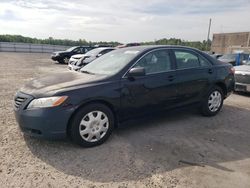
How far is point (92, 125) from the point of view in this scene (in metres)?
3.58

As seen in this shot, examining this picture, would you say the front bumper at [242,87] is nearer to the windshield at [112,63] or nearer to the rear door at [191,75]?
the rear door at [191,75]

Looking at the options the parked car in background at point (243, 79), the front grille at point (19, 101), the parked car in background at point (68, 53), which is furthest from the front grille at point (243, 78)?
the parked car in background at point (68, 53)

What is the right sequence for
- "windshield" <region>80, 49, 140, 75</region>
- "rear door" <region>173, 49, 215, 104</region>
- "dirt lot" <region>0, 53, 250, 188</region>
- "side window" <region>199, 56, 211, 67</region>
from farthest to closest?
"side window" <region>199, 56, 211, 67</region> < "rear door" <region>173, 49, 215, 104</region> < "windshield" <region>80, 49, 140, 75</region> < "dirt lot" <region>0, 53, 250, 188</region>

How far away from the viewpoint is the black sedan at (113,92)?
11.0ft

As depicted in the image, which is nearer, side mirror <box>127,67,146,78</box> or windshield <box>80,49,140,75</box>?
side mirror <box>127,67,146,78</box>

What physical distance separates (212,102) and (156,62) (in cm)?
182

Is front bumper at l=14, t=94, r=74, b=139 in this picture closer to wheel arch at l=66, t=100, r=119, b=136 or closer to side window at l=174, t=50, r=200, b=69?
wheel arch at l=66, t=100, r=119, b=136

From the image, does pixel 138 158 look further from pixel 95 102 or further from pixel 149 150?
pixel 95 102

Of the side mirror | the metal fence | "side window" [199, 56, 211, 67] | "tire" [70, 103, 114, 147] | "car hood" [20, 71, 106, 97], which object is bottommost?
"tire" [70, 103, 114, 147]

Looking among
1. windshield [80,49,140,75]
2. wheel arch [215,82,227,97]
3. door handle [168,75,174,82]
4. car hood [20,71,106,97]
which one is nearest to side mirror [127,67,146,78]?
windshield [80,49,140,75]

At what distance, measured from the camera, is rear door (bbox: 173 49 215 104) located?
15.0 feet

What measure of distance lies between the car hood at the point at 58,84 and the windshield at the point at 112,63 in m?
0.29

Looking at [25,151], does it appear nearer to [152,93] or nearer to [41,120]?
[41,120]

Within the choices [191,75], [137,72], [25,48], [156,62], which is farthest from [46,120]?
[25,48]
